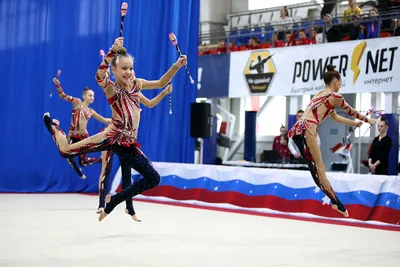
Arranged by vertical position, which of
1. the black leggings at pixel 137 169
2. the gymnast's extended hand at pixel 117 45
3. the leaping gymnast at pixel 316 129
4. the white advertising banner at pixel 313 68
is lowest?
the black leggings at pixel 137 169

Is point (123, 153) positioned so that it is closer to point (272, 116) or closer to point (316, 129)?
point (316, 129)

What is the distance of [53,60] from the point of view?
10156mm

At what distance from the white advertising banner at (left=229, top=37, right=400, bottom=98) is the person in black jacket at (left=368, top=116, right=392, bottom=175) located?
9.11ft

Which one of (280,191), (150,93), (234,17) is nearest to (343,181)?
(280,191)

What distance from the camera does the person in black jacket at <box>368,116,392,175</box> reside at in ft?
27.3

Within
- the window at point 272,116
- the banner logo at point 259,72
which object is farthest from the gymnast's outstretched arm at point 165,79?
the window at point 272,116

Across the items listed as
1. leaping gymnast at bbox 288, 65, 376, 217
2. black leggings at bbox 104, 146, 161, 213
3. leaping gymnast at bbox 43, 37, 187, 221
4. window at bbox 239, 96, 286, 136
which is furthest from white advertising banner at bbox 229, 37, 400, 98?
black leggings at bbox 104, 146, 161, 213

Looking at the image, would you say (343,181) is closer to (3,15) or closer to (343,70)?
(343,70)

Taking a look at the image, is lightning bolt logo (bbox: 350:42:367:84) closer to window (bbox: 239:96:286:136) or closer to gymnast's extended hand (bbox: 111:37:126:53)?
window (bbox: 239:96:286:136)

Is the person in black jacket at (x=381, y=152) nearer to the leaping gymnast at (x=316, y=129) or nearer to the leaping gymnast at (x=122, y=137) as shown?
the leaping gymnast at (x=316, y=129)

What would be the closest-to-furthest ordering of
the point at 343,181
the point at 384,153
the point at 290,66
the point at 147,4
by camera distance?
the point at 343,181 → the point at 384,153 → the point at 147,4 → the point at 290,66

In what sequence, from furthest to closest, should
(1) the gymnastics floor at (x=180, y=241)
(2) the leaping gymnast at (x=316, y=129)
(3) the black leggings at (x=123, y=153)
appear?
(2) the leaping gymnast at (x=316, y=129), (3) the black leggings at (x=123, y=153), (1) the gymnastics floor at (x=180, y=241)

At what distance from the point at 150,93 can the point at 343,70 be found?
136 inches

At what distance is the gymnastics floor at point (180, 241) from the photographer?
4.18 meters
